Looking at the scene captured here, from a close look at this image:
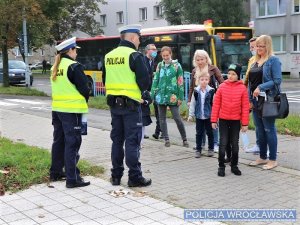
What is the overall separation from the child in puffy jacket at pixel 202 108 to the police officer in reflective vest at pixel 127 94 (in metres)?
1.87

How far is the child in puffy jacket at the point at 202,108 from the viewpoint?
7656 millimetres

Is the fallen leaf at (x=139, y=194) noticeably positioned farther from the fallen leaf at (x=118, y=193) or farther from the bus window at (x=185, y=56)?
the bus window at (x=185, y=56)

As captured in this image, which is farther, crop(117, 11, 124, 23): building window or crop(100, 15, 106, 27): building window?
crop(100, 15, 106, 27): building window

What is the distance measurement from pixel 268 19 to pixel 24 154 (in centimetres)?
3343

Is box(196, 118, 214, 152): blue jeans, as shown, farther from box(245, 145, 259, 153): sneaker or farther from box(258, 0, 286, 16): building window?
box(258, 0, 286, 16): building window

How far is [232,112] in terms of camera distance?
652 centimetres

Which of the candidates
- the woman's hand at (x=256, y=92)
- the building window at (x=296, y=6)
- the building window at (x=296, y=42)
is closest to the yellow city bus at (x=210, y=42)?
the woman's hand at (x=256, y=92)

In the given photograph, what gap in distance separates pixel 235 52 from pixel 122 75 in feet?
44.4

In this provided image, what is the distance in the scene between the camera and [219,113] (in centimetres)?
665

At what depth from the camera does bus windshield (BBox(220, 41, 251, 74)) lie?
18.5 metres

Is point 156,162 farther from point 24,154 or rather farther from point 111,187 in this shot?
point 24,154

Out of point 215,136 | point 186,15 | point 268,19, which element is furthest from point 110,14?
point 215,136

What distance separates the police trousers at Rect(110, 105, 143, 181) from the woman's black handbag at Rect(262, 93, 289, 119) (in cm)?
185

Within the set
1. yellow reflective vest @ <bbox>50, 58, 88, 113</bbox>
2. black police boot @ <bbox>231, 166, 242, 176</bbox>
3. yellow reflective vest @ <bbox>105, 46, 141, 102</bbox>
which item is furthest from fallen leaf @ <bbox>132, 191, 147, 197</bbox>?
black police boot @ <bbox>231, 166, 242, 176</bbox>
